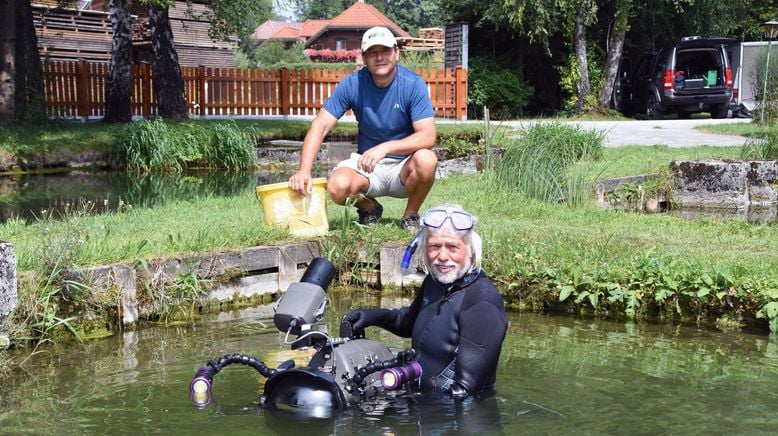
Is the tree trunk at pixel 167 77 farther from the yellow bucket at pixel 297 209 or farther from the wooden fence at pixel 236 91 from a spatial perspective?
the yellow bucket at pixel 297 209

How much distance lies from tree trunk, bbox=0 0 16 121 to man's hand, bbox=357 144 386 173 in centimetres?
1362

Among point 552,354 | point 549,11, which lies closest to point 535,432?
point 552,354

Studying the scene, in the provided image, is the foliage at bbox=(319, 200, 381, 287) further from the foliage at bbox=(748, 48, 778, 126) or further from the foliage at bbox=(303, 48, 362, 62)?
the foliage at bbox=(303, 48, 362, 62)

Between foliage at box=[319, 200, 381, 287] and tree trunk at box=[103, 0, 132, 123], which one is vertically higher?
tree trunk at box=[103, 0, 132, 123]

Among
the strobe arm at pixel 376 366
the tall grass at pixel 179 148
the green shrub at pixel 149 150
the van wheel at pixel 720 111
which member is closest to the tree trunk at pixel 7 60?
the tall grass at pixel 179 148

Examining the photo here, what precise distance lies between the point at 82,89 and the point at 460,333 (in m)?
22.9

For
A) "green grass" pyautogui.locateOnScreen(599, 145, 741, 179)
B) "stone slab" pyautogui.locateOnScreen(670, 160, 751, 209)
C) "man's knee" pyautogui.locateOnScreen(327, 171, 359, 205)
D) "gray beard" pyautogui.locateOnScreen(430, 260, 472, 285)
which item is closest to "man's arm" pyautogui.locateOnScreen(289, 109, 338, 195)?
"man's knee" pyautogui.locateOnScreen(327, 171, 359, 205)

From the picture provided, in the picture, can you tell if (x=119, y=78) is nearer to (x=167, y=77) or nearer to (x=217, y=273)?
(x=167, y=77)

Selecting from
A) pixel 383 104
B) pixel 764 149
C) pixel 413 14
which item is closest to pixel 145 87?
pixel 764 149

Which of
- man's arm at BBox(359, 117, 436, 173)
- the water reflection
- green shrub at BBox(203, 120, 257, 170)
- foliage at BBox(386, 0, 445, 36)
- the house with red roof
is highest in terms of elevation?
foliage at BBox(386, 0, 445, 36)

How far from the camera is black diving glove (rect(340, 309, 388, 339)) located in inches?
200

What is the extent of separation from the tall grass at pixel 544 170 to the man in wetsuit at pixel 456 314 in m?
5.96

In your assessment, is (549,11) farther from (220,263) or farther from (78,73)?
(220,263)

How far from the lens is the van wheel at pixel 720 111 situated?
25.6 meters
